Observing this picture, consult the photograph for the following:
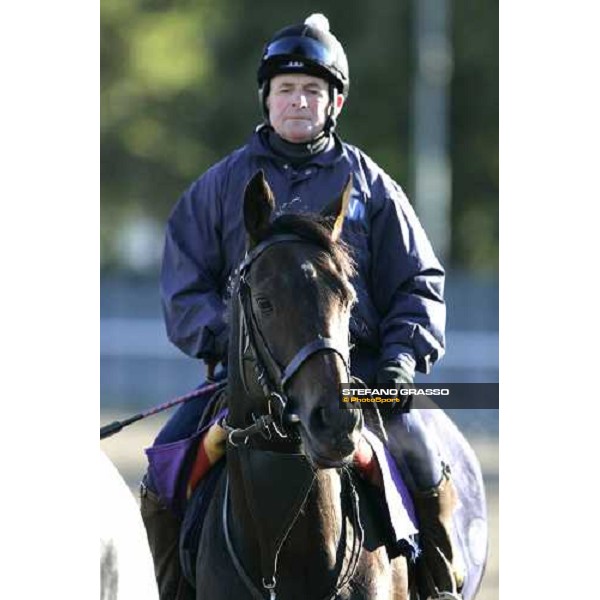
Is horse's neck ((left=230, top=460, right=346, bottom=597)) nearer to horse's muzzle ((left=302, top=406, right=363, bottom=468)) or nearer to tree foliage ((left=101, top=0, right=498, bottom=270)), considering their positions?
horse's muzzle ((left=302, top=406, right=363, bottom=468))

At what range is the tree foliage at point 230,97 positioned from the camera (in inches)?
253

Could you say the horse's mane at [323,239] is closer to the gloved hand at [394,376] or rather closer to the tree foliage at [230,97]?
the gloved hand at [394,376]

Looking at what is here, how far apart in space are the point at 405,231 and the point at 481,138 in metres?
4.42

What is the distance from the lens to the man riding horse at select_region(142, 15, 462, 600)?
14.3ft

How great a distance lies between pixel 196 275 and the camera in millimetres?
4469

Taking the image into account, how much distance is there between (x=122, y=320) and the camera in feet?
39.0

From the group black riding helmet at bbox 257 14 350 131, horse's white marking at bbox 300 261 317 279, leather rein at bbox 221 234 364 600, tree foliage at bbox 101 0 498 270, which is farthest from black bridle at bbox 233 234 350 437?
tree foliage at bbox 101 0 498 270

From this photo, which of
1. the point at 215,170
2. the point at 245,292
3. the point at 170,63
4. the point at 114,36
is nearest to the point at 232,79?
the point at 170,63

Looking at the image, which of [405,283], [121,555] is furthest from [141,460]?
[121,555]

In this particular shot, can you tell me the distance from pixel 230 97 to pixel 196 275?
4319 mm

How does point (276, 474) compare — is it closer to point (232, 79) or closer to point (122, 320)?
point (232, 79)

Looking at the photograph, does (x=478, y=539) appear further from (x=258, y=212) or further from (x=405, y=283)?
(x=258, y=212)

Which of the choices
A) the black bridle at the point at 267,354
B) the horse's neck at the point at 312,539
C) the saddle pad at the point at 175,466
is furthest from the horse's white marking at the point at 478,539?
the black bridle at the point at 267,354

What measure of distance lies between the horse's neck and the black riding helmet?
108cm
